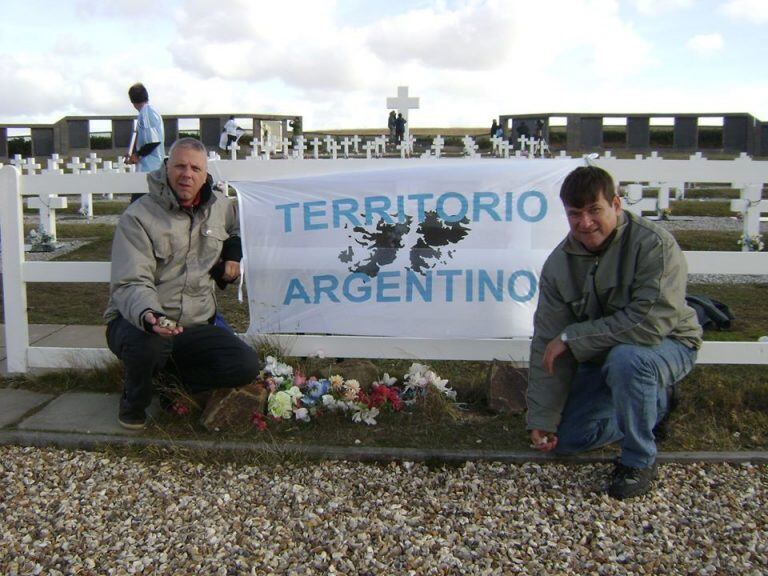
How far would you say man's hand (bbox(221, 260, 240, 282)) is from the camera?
13.8 ft

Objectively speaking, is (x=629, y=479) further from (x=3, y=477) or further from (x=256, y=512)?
(x=3, y=477)

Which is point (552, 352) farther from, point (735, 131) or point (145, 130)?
point (735, 131)

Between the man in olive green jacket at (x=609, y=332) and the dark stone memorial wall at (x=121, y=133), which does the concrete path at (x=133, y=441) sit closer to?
the man in olive green jacket at (x=609, y=332)

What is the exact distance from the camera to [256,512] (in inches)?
124

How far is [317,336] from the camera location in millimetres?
4613

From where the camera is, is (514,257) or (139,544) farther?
(514,257)

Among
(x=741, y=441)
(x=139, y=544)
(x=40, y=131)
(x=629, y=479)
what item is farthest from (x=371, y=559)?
(x=40, y=131)

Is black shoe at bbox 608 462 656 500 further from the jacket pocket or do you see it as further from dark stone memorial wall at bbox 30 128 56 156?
dark stone memorial wall at bbox 30 128 56 156

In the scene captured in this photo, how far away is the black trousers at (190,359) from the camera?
3.89 metres

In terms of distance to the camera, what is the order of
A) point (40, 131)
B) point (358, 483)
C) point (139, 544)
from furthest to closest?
point (40, 131), point (358, 483), point (139, 544)

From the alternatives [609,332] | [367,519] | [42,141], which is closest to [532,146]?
[42,141]

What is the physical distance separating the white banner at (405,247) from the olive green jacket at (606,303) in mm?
874

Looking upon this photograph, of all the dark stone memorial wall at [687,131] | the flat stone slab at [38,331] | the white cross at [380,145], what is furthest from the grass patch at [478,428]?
the dark stone memorial wall at [687,131]

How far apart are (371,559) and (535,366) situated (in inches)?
49.1
